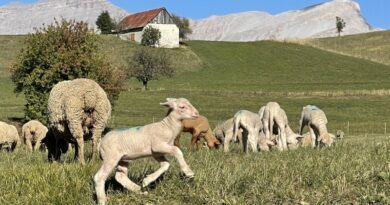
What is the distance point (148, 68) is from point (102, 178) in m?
77.4

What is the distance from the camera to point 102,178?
874cm

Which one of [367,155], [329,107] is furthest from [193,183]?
[329,107]

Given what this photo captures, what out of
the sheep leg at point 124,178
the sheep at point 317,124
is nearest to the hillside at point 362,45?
the sheep at point 317,124

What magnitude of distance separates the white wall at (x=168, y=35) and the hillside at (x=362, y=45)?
2853cm

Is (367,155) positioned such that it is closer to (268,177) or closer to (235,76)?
(268,177)

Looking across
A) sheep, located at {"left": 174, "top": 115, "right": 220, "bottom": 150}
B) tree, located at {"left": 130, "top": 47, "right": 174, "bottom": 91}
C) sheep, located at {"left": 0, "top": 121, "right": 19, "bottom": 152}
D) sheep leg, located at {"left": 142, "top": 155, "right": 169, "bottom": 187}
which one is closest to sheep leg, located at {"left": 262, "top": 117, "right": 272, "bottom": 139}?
sheep, located at {"left": 174, "top": 115, "right": 220, "bottom": 150}

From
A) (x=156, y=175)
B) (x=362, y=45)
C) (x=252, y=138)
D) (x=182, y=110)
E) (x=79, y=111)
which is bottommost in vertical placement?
(x=252, y=138)

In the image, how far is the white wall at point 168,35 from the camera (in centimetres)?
12112

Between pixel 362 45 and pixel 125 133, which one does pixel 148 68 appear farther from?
pixel 125 133

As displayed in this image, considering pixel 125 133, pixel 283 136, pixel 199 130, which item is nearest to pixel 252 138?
pixel 283 136

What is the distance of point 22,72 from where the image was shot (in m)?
37.8

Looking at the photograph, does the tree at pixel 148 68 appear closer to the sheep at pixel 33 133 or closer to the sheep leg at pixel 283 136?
the sheep at pixel 33 133

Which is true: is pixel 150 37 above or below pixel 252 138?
above

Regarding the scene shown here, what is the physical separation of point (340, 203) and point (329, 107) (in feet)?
176
